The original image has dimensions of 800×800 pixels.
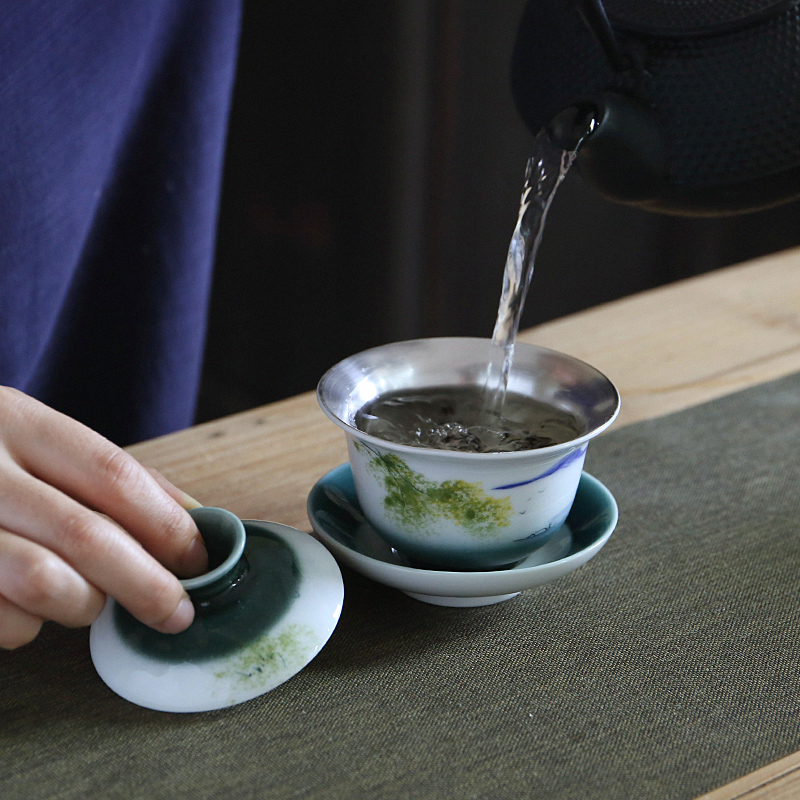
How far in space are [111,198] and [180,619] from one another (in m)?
0.78

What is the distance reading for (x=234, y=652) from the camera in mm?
493

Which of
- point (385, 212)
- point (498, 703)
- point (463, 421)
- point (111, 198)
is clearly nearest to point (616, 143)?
point (463, 421)

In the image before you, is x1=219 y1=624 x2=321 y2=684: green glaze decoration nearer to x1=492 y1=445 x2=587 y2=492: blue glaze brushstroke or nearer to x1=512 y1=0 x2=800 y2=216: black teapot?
x1=492 y1=445 x2=587 y2=492: blue glaze brushstroke

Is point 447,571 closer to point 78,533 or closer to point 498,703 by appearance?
point 498,703

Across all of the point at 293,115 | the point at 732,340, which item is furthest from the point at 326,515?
the point at 293,115

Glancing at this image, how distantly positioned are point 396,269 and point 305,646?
1.60 m

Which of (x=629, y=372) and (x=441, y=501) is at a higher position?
(x=441, y=501)

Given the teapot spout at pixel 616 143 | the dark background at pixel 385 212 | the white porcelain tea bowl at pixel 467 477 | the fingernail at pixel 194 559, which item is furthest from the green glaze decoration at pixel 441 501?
the dark background at pixel 385 212

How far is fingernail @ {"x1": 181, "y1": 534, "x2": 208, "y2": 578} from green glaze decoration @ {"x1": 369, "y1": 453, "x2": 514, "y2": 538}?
11 cm

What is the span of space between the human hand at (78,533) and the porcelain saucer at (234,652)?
0.07 feet

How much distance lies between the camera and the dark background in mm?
1891

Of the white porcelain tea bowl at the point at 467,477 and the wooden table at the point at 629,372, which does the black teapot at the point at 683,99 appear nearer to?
the white porcelain tea bowl at the point at 467,477

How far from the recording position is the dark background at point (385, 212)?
1891 millimetres

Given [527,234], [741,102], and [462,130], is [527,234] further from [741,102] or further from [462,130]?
[462,130]
